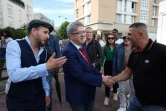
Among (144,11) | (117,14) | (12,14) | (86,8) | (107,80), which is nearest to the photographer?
(107,80)

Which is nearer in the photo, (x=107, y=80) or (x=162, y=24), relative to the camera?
(x=107, y=80)

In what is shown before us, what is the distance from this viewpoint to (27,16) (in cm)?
4469

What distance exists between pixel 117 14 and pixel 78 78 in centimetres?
3289

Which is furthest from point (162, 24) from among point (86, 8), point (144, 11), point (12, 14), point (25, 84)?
point (12, 14)

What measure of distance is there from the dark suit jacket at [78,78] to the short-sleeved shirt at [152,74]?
23.8 inches

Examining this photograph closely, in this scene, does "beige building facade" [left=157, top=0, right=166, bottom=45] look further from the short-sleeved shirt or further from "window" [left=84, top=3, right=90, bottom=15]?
→ "window" [left=84, top=3, right=90, bottom=15]

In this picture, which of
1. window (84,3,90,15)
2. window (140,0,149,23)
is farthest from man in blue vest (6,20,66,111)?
window (140,0,149,23)

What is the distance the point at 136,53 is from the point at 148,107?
73 centimetres

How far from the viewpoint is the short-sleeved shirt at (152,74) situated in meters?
2.09

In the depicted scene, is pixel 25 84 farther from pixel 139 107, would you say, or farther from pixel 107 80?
pixel 139 107

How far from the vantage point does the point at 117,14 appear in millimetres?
33500

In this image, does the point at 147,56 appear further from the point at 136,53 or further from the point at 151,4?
the point at 151,4

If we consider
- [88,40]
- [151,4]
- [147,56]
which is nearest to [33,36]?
[147,56]

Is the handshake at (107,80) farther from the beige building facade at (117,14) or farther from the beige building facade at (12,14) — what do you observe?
the beige building facade at (117,14)
